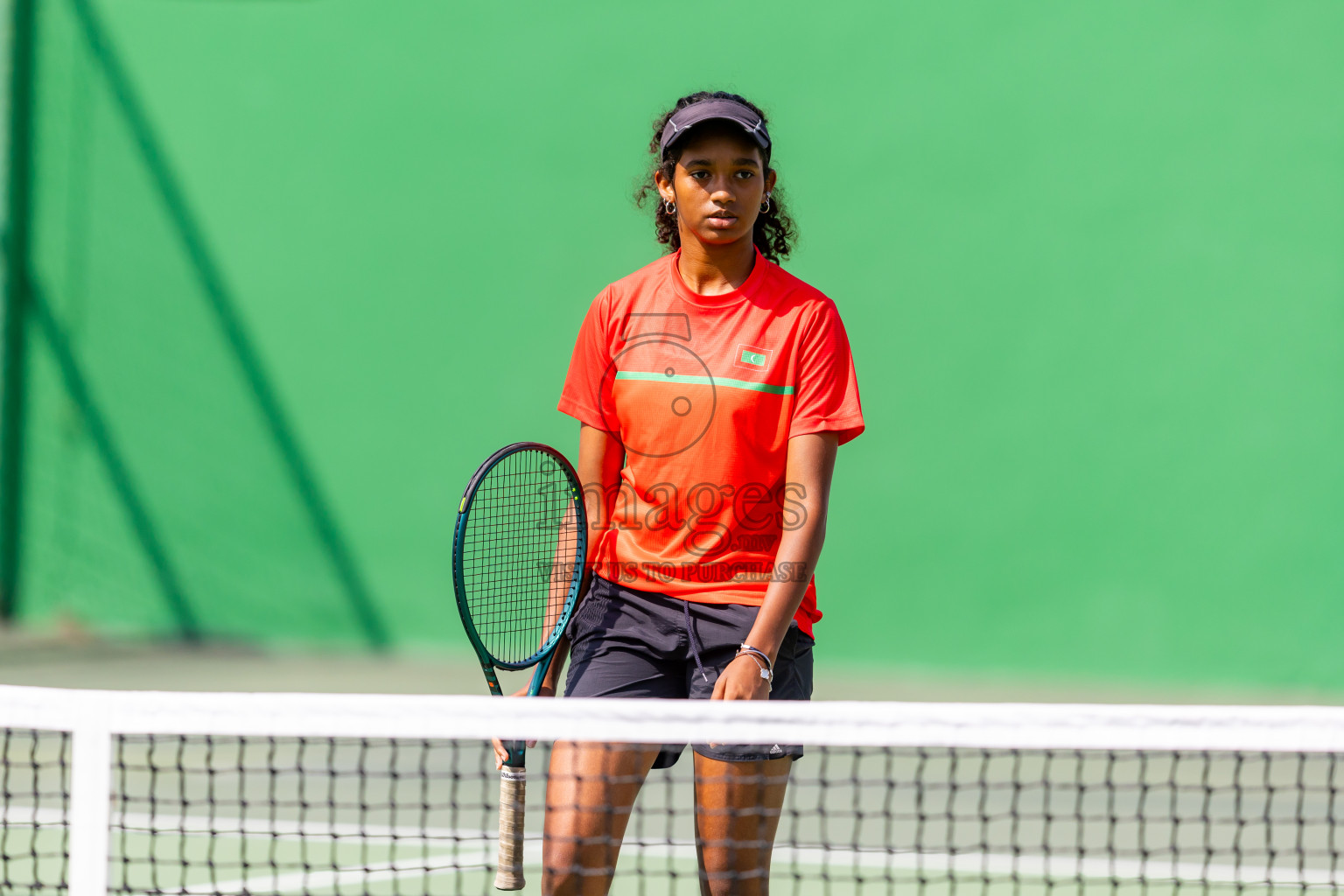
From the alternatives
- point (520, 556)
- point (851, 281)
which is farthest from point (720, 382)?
point (851, 281)

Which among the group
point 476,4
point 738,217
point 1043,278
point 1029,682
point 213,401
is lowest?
point 1029,682

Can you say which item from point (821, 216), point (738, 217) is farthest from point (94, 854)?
Answer: point (821, 216)

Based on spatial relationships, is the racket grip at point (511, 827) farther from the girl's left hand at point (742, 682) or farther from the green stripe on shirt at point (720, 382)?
the green stripe on shirt at point (720, 382)

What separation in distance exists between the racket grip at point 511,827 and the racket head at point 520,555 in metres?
0.22

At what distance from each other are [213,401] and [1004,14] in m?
4.19

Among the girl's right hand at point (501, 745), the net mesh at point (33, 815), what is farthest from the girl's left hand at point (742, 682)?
the net mesh at point (33, 815)

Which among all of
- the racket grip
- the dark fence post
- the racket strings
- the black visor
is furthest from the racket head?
the dark fence post

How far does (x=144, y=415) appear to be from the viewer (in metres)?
6.39

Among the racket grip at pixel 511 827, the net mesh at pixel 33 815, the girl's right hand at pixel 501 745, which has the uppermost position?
the girl's right hand at pixel 501 745

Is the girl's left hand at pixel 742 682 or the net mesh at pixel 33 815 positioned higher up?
the girl's left hand at pixel 742 682

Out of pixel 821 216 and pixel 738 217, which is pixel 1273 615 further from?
pixel 738 217

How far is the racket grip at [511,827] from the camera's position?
6.61 ft

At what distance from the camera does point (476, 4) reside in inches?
238

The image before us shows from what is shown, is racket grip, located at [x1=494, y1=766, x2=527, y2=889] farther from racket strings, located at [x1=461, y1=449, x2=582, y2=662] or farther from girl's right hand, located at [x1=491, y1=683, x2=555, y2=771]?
racket strings, located at [x1=461, y1=449, x2=582, y2=662]
